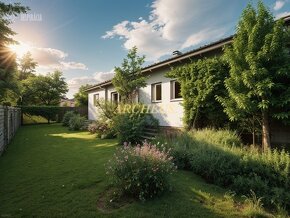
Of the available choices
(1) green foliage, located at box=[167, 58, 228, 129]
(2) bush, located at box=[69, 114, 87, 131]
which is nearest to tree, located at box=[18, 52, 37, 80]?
(2) bush, located at box=[69, 114, 87, 131]

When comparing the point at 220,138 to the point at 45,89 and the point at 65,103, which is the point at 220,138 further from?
the point at 65,103

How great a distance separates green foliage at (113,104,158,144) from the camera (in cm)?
988

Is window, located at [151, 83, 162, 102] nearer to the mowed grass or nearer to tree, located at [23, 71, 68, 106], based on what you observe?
the mowed grass

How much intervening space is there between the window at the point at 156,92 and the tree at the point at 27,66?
4769 cm

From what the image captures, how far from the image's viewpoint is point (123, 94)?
13234mm

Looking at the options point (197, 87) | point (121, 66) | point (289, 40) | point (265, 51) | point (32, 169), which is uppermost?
point (121, 66)

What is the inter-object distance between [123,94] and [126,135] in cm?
411

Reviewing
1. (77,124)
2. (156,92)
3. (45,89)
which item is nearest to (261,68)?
(156,92)

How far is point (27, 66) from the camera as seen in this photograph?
1971 inches

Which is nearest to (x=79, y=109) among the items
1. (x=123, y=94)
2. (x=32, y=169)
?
(x=123, y=94)

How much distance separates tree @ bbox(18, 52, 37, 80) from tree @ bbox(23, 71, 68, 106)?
17.0m

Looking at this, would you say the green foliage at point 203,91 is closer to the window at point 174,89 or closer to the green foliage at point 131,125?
the window at point 174,89

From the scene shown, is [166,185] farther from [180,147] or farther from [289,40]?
[289,40]

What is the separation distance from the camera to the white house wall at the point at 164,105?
34.8ft
